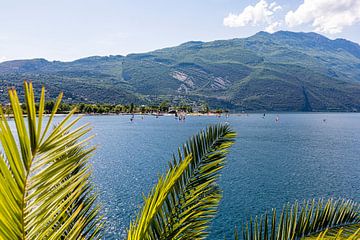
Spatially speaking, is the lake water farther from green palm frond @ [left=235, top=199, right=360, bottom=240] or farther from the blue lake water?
green palm frond @ [left=235, top=199, right=360, bottom=240]

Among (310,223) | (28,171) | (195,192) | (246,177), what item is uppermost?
(28,171)

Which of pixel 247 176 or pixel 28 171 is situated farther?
pixel 247 176

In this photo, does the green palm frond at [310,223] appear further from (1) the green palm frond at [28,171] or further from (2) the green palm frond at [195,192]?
(1) the green palm frond at [28,171]

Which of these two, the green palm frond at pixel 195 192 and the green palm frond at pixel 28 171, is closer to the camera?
Result: the green palm frond at pixel 28 171

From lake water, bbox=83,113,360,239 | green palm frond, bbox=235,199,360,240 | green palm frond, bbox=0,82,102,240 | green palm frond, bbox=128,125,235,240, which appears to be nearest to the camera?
green palm frond, bbox=0,82,102,240

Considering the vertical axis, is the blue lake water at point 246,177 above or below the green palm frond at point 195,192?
below

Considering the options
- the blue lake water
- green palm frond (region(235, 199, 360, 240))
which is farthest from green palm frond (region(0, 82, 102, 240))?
the blue lake water

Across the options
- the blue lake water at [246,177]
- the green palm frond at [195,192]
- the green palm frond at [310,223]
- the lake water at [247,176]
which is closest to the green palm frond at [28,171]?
the green palm frond at [195,192]

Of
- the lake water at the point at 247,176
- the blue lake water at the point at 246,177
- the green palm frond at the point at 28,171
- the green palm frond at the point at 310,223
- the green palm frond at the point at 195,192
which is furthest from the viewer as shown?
the lake water at the point at 247,176

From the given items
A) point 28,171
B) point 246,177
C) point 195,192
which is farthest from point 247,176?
point 28,171

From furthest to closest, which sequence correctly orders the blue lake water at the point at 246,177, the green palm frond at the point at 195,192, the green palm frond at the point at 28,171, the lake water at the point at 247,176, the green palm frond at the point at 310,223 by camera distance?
the lake water at the point at 247,176
the blue lake water at the point at 246,177
the green palm frond at the point at 195,192
the green palm frond at the point at 310,223
the green palm frond at the point at 28,171

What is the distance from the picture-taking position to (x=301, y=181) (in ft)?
139

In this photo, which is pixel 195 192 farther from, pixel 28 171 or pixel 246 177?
pixel 246 177

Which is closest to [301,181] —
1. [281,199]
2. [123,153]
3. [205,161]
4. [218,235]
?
[281,199]
